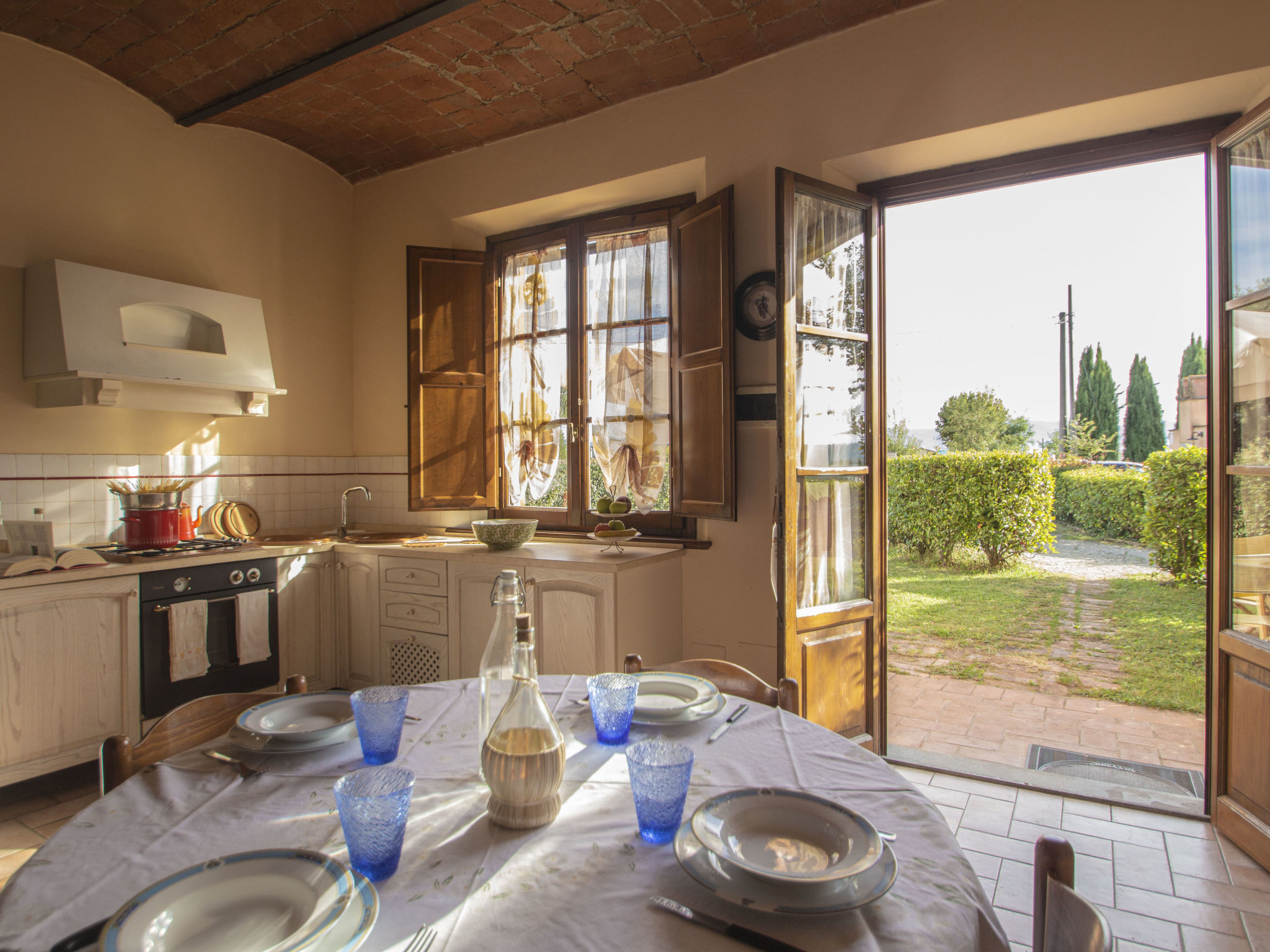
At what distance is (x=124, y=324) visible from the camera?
332 centimetres

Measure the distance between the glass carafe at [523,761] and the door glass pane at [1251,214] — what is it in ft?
8.93

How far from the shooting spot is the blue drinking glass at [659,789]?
36.4 inches

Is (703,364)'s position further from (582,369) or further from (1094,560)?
(1094,560)

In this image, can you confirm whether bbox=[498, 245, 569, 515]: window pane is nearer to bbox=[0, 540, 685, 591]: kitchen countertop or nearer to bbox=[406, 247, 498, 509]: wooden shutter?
bbox=[406, 247, 498, 509]: wooden shutter

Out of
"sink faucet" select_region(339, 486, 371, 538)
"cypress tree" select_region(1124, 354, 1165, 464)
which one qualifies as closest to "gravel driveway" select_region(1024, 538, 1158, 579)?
"cypress tree" select_region(1124, 354, 1165, 464)

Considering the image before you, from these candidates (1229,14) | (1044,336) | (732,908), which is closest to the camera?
(732,908)

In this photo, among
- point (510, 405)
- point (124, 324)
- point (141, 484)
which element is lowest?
point (141, 484)

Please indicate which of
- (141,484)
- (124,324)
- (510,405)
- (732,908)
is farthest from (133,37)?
(732,908)

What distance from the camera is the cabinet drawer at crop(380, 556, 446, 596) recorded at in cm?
346

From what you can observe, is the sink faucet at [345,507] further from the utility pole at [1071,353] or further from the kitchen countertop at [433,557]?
the utility pole at [1071,353]

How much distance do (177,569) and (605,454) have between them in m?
2.02

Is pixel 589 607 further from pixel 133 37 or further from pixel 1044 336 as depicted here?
pixel 1044 336

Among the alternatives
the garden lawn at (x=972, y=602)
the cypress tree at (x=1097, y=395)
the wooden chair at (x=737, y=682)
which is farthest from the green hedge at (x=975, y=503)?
the wooden chair at (x=737, y=682)

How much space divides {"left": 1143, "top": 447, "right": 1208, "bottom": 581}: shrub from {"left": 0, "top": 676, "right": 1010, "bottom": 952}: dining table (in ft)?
20.8
